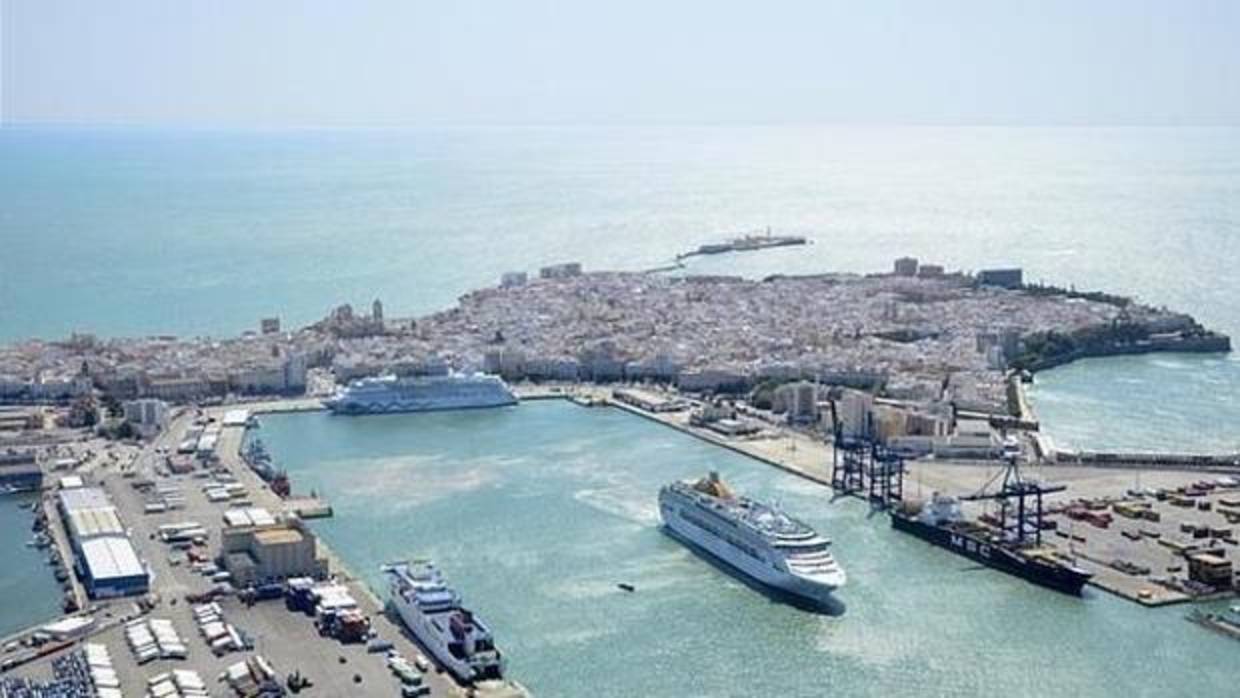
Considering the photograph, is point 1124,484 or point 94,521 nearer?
A: point 94,521

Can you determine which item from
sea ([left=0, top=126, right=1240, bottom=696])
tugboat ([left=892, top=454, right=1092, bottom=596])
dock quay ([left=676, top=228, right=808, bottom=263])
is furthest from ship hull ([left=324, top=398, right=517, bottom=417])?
dock quay ([left=676, top=228, right=808, bottom=263])

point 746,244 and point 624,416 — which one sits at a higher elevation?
point 746,244

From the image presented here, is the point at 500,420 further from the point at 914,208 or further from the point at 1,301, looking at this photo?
the point at 914,208

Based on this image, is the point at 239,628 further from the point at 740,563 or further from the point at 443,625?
the point at 740,563

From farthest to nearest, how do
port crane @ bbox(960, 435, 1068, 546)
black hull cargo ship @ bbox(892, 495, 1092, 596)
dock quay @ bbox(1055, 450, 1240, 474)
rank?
dock quay @ bbox(1055, 450, 1240, 474)
port crane @ bbox(960, 435, 1068, 546)
black hull cargo ship @ bbox(892, 495, 1092, 596)

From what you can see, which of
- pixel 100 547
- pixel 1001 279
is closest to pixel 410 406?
pixel 100 547

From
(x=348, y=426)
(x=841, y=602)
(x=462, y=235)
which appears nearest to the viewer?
(x=841, y=602)

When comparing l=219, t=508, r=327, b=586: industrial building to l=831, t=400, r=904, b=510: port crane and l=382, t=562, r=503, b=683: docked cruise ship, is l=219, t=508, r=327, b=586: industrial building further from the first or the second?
l=831, t=400, r=904, b=510: port crane

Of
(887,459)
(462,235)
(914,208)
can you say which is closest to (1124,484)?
(887,459)
